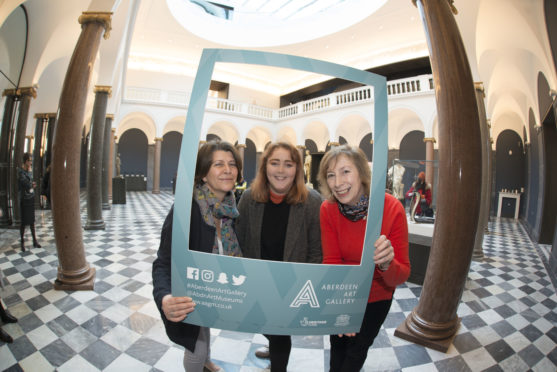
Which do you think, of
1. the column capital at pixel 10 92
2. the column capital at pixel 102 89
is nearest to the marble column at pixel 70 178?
the column capital at pixel 10 92

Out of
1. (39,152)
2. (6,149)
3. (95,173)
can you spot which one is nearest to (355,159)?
(6,149)

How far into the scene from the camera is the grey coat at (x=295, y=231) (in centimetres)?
113

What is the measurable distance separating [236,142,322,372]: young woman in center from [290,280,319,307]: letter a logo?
29 centimetres

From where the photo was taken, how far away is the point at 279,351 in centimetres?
150

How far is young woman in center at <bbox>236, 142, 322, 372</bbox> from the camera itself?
1.11 meters

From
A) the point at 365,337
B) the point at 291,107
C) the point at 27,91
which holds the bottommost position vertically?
the point at 365,337

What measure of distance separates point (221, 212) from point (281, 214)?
0.93ft

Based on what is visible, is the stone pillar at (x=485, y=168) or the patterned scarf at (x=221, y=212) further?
the stone pillar at (x=485, y=168)

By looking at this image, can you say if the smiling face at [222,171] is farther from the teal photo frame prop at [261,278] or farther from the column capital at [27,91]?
the column capital at [27,91]

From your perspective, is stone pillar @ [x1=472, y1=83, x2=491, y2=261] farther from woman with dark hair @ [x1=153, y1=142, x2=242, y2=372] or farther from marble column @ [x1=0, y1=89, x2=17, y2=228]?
marble column @ [x1=0, y1=89, x2=17, y2=228]

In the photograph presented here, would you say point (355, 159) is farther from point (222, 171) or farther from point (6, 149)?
point (6, 149)

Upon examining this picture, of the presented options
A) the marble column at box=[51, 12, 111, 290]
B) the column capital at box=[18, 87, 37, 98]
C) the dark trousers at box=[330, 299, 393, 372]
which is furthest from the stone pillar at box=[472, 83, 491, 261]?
the column capital at box=[18, 87, 37, 98]

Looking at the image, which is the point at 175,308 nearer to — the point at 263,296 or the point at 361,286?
the point at 263,296

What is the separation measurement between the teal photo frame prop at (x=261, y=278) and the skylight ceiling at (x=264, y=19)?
14.2m
